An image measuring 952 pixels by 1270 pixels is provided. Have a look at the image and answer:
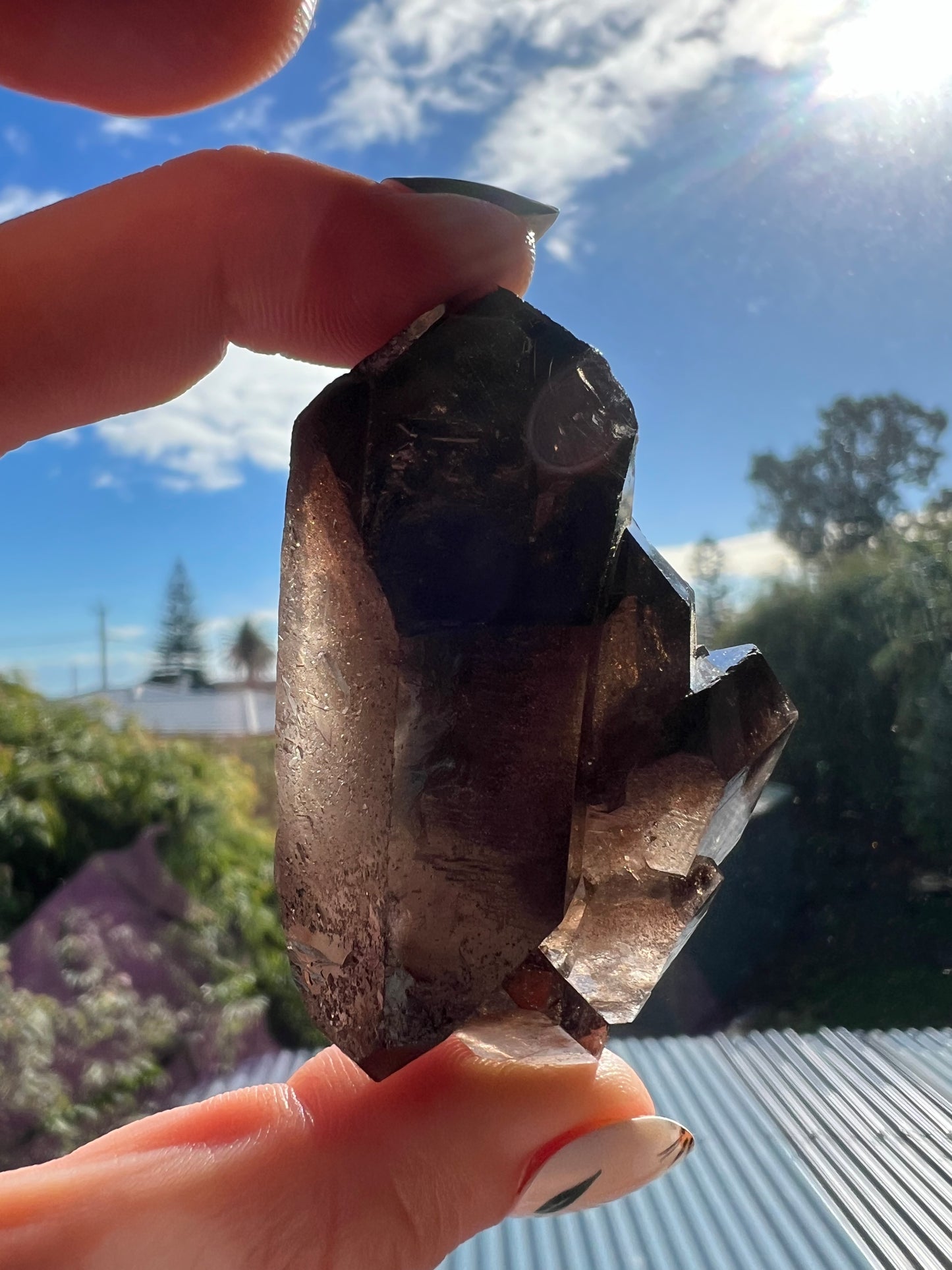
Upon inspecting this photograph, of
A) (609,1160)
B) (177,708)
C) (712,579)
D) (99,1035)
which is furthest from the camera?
(177,708)

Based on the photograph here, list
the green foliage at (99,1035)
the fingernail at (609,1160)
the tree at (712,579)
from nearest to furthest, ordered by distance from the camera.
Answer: the fingernail at (609,1160) → the tree at (712,579) → the green foliage at (99,1035)

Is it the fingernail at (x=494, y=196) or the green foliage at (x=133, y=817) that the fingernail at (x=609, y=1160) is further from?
the green foliage at (x=133, y=817)

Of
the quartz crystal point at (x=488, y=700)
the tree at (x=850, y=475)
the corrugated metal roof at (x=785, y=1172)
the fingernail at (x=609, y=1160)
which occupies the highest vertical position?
the tree at (x=850, y=475)

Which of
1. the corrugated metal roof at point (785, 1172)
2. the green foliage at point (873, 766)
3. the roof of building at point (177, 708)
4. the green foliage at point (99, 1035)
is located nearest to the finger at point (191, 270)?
the green foliage at point (873, 766)

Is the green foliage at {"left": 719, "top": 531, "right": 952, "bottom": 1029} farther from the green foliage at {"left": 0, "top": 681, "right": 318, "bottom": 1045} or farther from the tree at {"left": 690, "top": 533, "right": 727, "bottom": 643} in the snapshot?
the green foliage at {"left": 0, "top": 681, "right": 318, "bottom": 1045}

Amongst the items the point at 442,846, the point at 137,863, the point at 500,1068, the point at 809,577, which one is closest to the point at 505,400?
the point at 442,846

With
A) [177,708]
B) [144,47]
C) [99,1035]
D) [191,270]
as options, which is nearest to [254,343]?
[191,270]

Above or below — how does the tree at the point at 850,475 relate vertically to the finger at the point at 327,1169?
above

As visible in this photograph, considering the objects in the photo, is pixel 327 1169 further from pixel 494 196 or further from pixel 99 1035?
pixel 99 1035
